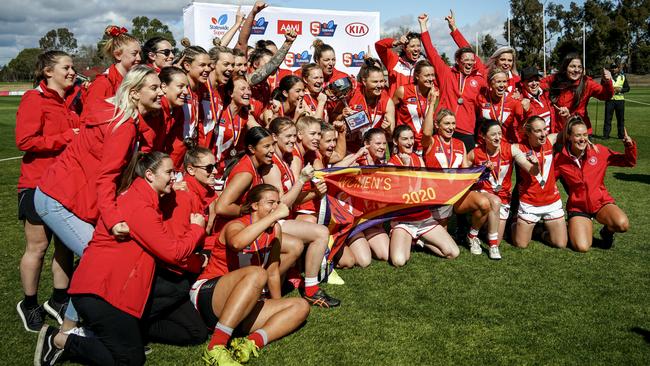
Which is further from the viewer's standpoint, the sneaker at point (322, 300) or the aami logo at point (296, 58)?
the aami logo at point (296, 58)

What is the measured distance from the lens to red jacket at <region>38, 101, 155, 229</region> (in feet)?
12.5

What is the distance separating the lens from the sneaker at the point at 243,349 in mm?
3906

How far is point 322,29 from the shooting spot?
16.2m

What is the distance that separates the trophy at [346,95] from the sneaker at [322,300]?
2.49 metres

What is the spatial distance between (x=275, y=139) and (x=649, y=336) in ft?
12.5

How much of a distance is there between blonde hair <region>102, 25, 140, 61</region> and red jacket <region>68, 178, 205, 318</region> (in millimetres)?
1990

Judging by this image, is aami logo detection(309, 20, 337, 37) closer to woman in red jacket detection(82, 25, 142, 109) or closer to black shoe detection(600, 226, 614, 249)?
woman in red jacket detection(82, 25, 142, 109)

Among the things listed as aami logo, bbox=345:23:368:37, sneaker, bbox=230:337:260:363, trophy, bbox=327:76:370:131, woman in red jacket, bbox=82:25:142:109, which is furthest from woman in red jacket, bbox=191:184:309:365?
aami logo, bbox=345:23:368:37

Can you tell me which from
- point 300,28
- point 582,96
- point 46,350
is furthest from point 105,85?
point 300,28

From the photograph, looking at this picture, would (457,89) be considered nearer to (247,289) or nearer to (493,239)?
(493,239)

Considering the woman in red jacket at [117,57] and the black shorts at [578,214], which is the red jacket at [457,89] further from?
the woman in red jacket at [117,57]

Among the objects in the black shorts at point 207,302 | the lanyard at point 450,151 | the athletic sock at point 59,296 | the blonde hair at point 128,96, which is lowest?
the athletic sock at point 59,296

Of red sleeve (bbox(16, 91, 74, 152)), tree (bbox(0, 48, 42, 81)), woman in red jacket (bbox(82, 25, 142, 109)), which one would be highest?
tree (bbox(0, 48, 42, 81))

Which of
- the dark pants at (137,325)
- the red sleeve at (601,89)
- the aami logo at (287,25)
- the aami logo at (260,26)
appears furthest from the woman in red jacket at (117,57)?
the aami logo at (287,25)
